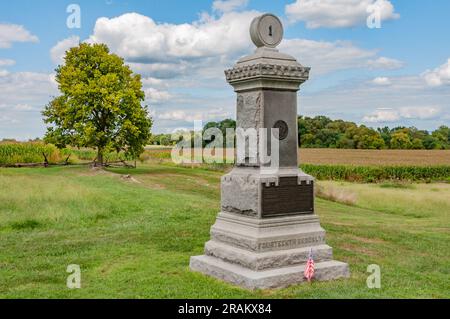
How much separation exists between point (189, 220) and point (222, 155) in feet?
122

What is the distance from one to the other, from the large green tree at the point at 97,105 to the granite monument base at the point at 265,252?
81.7 ft

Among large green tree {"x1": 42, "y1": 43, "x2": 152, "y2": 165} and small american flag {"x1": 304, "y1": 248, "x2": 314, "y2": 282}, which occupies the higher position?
large green tree {"x1": 42, "y1": 43, "x2": 152, "y2": 165}

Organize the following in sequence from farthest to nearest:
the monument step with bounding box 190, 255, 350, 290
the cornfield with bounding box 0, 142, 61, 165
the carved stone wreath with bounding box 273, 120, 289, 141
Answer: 1. the cornfield with bounding box 0, 142, 61, 165
2. the carved stone wreath with bounding box 273, 120, 289, 141
3. the monument step with bounding box 190, 255, 350, 290

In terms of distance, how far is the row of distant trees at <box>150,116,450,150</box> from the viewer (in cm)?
8231

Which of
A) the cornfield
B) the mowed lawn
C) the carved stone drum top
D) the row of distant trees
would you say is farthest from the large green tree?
the row of distant trees

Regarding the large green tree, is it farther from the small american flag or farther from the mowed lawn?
the small american flag

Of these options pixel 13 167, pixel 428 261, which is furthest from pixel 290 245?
pixel 13 167

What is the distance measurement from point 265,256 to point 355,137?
3088 inches

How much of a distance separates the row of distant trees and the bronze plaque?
7057 cm

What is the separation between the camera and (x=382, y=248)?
42.3ft

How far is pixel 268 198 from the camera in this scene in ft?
28.6

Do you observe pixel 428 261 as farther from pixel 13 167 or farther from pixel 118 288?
pixel 13 167

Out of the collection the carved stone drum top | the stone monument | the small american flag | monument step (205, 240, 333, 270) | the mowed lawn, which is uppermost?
the carved stone drum top

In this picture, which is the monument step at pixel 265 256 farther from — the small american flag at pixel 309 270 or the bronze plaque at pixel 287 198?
the bronze plaque at pixel 287 198
